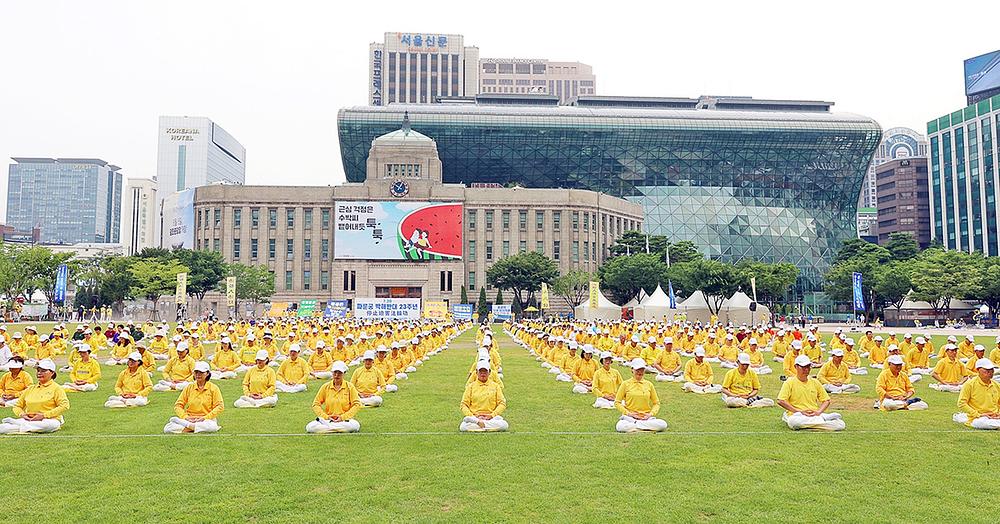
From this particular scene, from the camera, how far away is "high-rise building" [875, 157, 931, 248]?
11350 centimetres

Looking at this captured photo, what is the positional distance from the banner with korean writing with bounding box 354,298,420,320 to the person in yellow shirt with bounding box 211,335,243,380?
114 ft

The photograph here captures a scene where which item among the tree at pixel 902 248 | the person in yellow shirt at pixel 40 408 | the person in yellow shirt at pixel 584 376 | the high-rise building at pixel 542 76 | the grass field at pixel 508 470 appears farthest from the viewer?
the high-rise building at pixel 542 76

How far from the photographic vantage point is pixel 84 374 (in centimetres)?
1712

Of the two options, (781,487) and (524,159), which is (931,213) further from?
(781,487)

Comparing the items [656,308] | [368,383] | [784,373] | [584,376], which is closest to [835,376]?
[784,373]

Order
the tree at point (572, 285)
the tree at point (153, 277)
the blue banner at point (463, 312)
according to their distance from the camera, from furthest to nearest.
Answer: the tree at point (572, 285)
the blue banner at point (463, 312)
the tree at point (153, 277)

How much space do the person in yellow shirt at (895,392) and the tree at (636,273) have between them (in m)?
50.2

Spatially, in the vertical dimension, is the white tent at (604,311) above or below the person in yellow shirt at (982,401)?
above

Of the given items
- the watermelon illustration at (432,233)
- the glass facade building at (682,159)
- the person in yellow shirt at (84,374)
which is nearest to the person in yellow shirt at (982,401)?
the person in yellow shirt at (84,374)

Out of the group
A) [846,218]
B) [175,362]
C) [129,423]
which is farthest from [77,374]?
[846,218]

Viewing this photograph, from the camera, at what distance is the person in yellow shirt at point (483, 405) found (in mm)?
11539

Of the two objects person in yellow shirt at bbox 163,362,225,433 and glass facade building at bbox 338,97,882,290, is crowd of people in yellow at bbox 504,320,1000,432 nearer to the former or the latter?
person in yellow shirt at bbox 163,362,225,433

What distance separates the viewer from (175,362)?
17.9 meters

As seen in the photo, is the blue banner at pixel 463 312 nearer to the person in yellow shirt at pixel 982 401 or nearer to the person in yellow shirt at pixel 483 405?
the person in yellow shirt at pixel 483 405
